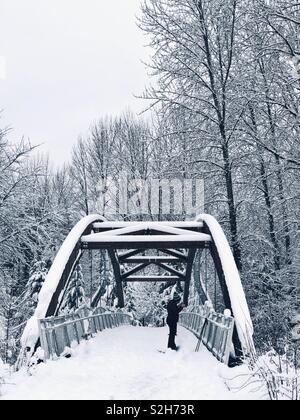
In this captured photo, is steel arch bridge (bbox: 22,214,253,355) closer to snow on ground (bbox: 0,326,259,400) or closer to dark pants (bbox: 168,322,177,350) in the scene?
snow on ground (bbox: 0,326,259,400)

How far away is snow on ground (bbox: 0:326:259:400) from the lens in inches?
218

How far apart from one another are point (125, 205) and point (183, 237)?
17.5m

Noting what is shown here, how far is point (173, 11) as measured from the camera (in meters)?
16.8

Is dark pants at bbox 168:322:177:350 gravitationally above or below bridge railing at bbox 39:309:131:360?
below

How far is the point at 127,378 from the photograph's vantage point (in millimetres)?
6977

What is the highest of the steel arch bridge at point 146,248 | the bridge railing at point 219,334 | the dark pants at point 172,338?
the steel arch bridge at point 146,248

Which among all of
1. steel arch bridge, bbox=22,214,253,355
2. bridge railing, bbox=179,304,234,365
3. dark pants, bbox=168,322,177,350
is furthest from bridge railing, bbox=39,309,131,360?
bridge railing, bbox=179,304,234,365

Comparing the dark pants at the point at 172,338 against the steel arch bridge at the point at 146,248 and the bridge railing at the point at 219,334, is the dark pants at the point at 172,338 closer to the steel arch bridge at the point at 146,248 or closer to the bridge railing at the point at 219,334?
the bridge railing at the point at 219,334

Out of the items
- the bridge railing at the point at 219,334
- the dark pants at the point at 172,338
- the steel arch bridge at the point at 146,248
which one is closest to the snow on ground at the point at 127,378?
the bridge railing at the point at 219,334

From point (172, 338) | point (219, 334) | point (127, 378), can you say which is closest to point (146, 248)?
point (172, 338)

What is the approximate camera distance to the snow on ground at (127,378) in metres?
5.54

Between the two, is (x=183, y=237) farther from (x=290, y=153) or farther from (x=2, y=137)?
(x=2, y=137)

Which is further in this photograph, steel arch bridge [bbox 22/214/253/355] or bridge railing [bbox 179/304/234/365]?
steel arch bridge [bbox 22/214/253/355]

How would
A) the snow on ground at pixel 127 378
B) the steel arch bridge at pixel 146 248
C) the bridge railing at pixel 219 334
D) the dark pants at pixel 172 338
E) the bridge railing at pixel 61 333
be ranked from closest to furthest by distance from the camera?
the snow on ground at pixel 127 378 < the bridge railing at pixel 219 334 < the bridge railing at pixel 61 333 < the steel arch bridge at pixel 146 248 < the dark pants at pixel 172 338
